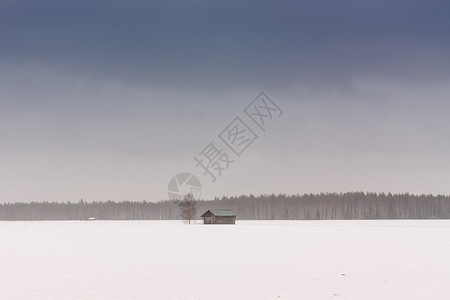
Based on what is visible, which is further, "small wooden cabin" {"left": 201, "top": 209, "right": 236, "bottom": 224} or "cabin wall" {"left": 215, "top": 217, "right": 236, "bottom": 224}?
"cabin wall" {"left": 215, "top": 217, "right": 236, "bottom": 224}
